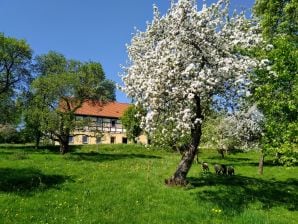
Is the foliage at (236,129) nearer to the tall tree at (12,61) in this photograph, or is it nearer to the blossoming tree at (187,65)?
the blossoming tree at (187,65)

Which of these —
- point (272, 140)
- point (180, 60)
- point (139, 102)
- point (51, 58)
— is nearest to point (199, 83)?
point (180, 60)

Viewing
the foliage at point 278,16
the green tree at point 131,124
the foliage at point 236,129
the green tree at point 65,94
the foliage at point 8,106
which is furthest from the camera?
the green tree at point 131,124

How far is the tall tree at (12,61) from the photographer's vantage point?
189ft

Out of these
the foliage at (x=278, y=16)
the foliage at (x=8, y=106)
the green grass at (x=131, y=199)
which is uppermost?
the foliage at (x=278, y=16)

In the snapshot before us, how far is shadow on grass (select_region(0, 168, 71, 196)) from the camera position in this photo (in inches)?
942

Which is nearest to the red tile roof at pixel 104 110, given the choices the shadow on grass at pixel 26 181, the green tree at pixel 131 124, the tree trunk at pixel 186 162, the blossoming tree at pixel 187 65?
the green tree at pixel 131 124

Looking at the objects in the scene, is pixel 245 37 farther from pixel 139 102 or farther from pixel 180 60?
pixel 139 102

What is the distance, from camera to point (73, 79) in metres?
52.6

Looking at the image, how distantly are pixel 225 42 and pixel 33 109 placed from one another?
108ft

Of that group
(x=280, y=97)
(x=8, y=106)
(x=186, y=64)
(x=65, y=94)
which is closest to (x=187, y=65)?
(x=186, y=64)

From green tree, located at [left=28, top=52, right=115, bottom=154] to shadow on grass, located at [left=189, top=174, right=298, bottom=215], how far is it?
23.9 m

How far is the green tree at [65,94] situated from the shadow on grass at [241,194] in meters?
23.9

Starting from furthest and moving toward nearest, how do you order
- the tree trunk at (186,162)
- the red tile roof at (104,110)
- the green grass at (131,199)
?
the red tile roof at (104,110)
the tree trunk at (186,162)
the green grass at (131,199)

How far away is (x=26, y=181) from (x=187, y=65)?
1246 cm
